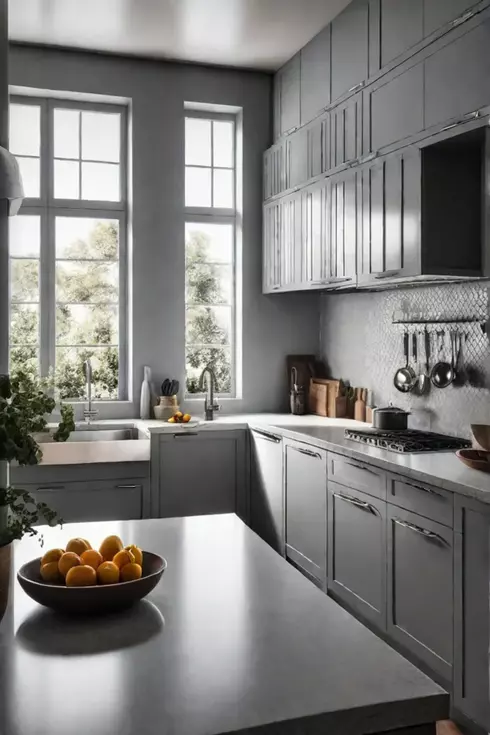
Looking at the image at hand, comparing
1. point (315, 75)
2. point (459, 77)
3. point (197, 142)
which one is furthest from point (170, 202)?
point (459, 77)

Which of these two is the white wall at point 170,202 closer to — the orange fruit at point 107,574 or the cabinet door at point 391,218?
the cabinet door at point 391,218

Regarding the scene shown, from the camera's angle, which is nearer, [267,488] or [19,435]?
[19,435]

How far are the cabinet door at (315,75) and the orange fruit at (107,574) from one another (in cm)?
359

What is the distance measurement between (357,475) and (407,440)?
30 cm

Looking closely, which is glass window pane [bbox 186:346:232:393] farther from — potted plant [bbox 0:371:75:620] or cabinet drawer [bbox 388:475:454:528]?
potted plant [bbox 0:371:75:620]

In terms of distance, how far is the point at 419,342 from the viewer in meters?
4.10

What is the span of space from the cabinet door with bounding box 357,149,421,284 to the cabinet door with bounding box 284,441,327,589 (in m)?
1.00

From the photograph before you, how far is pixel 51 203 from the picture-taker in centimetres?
Answer: 505

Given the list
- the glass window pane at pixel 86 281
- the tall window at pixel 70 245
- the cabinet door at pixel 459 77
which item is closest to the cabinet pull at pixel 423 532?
the cabinet door at pixel 459 77

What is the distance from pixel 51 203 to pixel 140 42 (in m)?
1.19

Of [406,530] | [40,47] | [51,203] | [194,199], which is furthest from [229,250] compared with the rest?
[406,530]

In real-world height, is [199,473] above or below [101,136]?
below

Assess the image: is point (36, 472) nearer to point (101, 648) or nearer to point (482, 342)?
point (482, 342)

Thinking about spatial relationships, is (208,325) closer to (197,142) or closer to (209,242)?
(209,242)
